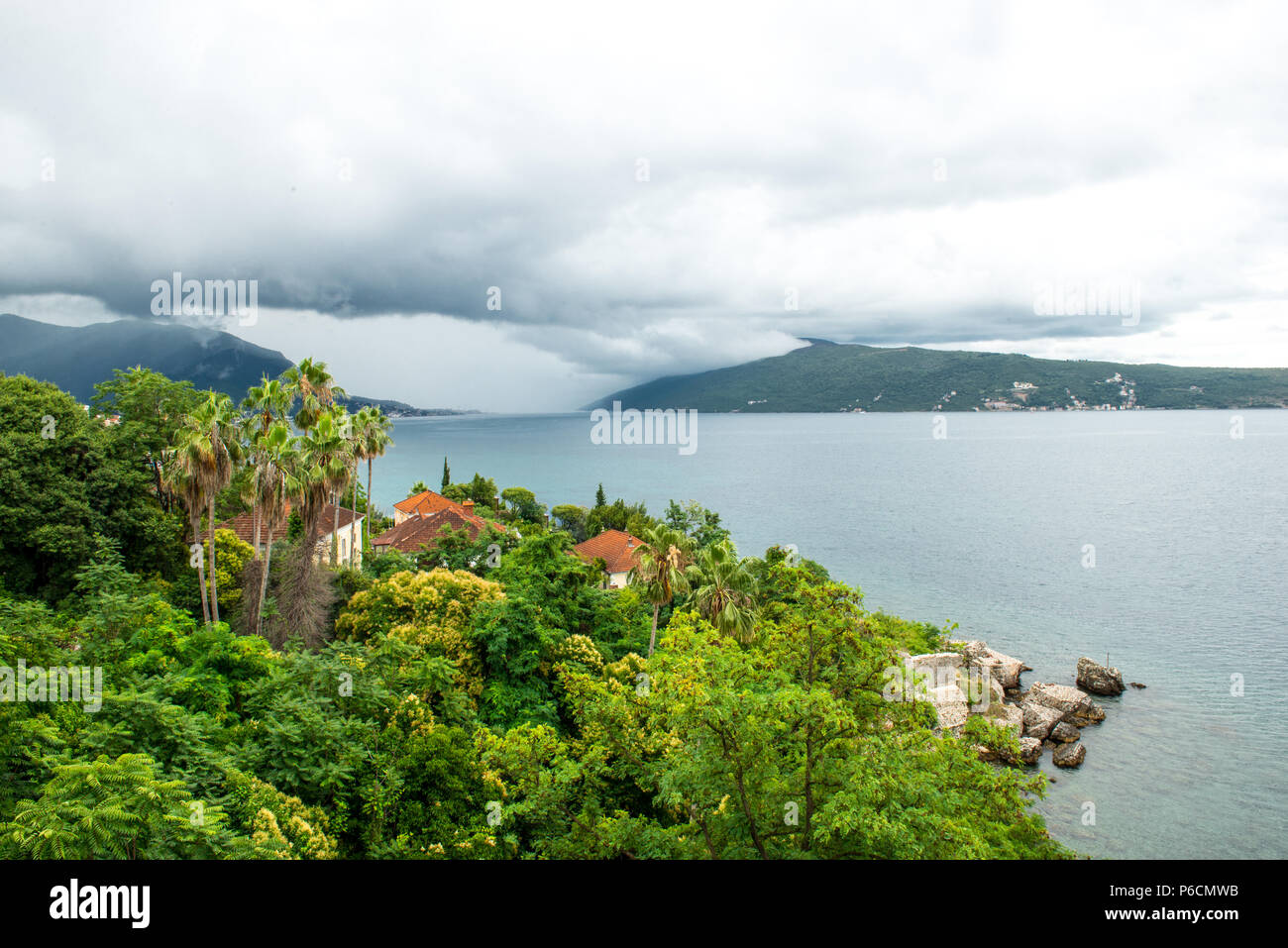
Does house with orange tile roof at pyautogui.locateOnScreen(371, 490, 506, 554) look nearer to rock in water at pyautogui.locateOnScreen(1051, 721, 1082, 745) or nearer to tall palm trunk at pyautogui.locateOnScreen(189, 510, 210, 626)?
tall palm trunk at pyautogui.locateOnScreen(189, 510, 210, 626)

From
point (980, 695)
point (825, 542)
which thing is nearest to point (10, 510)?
point (980, 695)

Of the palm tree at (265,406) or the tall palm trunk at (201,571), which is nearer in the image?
the tall palm trunk at (201,571)

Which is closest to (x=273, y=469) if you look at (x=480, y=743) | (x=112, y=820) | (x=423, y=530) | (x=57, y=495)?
(x=57, y=495)

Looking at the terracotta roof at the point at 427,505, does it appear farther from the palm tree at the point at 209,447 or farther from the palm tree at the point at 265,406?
the palm tree at the point at 209,447

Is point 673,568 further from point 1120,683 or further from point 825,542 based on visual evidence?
point 825,542

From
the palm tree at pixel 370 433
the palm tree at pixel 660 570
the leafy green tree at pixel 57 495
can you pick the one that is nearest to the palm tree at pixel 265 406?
the leafy green tree at pixel 57 495

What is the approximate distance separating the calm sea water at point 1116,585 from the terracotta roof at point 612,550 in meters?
22.1

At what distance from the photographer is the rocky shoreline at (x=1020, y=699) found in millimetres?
35781

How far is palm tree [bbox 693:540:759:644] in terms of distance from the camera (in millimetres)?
25078

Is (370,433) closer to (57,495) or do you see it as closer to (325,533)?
(325,533)

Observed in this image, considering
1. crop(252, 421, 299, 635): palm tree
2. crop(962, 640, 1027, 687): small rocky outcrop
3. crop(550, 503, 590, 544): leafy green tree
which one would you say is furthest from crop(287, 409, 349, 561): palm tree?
crop(550, 503, 590, 544): leafy green tree

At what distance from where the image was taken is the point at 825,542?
88.3m

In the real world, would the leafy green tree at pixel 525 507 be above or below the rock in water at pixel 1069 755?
above
